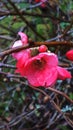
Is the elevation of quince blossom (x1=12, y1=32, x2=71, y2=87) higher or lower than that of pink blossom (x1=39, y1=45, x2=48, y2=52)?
lower

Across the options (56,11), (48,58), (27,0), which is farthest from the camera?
(27,0)

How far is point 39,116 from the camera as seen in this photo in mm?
2535

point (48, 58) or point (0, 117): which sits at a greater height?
point (48, 58)

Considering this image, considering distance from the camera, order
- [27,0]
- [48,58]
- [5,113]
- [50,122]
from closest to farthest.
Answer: [48,58] → [50,122] → [5,113] → [27,0]

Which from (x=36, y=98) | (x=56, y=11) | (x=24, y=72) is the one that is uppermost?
(x=24, y=72)

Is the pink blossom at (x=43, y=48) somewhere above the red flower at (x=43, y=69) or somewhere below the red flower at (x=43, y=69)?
above

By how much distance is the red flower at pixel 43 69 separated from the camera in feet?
3.88

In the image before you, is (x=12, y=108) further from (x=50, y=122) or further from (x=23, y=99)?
(x=50, y=122)

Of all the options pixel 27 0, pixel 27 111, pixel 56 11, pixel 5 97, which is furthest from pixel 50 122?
pixel 27 0

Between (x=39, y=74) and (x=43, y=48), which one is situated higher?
(x=43, y=48)

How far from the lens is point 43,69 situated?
126 cm

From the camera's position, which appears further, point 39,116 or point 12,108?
point 12,108

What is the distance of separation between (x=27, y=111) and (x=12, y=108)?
31 cm

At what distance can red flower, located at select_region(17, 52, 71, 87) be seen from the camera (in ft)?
3.88
